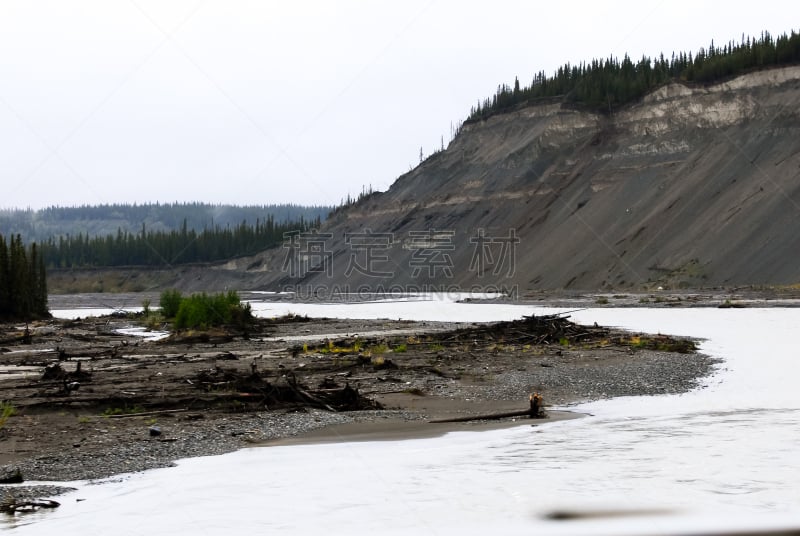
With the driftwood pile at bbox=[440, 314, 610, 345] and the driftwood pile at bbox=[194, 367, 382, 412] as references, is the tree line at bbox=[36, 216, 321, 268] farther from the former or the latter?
the driftwood pile at bbox=[194, 367, 382, 412]

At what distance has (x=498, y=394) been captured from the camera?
1917 centimetres

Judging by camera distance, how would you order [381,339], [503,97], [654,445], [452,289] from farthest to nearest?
[503,97], [452,289], [381,339], [654,445]

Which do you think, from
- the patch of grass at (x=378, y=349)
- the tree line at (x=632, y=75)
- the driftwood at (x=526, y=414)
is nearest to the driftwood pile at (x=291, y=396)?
the driftwood at (x=526, y=414)

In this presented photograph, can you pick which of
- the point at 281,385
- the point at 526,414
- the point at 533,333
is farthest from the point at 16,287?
the point at 526,414

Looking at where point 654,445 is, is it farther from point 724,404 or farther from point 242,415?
point 242,415

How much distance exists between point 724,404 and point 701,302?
3974 cm

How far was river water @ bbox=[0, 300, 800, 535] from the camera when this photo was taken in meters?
9.42

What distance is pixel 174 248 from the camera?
18212cm

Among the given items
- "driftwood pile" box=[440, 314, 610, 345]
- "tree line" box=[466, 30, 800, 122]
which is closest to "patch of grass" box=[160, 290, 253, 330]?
"driftwood pile" box=[440, 314, 610, 345]

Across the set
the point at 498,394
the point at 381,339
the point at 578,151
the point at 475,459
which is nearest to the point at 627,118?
the point at 578,151

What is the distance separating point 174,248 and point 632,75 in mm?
100370

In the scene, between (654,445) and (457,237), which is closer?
(654,445)

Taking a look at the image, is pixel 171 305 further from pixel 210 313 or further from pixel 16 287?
pixel 210 313

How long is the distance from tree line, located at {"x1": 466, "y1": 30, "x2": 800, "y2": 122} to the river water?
8321 cm
